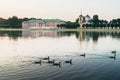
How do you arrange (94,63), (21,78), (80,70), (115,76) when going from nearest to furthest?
(21,78)
(115,76)
(80,70)
(94,63)

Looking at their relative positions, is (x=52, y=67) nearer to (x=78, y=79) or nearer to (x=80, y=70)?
(x=80, y=70)

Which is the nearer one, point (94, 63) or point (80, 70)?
point (80, 70)

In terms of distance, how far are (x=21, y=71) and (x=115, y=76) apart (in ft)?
40.6

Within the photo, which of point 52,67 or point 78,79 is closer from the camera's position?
point 78,79

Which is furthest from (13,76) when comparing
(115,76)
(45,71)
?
(115,76)

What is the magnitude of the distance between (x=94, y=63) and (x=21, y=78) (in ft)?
50.4

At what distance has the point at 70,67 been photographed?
38688 mm

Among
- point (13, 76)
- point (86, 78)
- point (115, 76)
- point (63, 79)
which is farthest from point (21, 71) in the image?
point (115, 76)

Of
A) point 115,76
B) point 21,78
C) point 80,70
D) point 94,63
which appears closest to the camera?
point 21,78

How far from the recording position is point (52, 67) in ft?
125

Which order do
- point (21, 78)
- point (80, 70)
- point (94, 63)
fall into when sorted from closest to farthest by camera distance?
1. point (21, 78)
2. point (80, 70)
3. point (94, 63)

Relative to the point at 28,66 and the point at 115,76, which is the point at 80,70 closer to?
the point at 115,76

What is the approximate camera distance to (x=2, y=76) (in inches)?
1267

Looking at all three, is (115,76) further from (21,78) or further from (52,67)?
(21,78)
